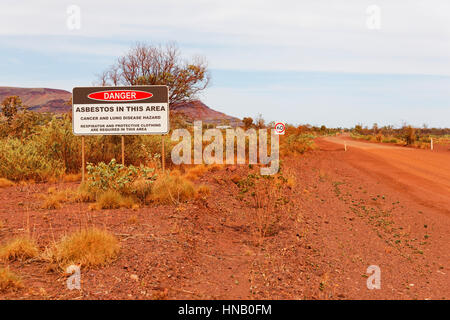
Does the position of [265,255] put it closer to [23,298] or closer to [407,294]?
[407,294]

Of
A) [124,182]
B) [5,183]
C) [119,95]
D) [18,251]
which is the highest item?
[119,95]

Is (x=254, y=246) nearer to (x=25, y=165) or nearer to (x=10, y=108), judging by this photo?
(x=25, y=165)

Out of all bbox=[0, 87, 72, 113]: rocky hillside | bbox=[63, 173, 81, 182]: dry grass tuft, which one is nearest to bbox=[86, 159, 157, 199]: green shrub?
bbox=[63, 173, 81, 182]: dry grass tuft

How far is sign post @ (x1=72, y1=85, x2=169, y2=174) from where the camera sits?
39.1 ft

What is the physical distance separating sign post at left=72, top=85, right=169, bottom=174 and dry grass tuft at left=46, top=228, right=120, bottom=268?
6818mm

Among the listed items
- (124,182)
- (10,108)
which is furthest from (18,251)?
(10,108)

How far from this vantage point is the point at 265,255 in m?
5.74

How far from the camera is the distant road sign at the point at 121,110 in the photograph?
11.9m

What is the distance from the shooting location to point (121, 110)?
12008 mm

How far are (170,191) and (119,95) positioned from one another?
13.0ft

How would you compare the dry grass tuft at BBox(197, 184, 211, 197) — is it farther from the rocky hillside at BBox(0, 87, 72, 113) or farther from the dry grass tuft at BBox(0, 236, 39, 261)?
the rocky hillside at BBox(0, 87, 72, 113)

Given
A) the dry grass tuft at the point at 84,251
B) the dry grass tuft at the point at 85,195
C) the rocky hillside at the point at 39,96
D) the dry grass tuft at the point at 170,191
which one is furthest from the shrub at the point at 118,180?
the rocky hillside at the point at 39,96
